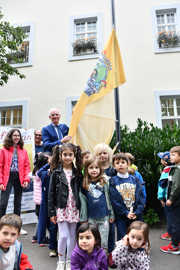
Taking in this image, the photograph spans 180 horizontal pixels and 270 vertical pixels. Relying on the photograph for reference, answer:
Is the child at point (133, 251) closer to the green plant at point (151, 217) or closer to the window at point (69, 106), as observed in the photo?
the green plant at point (151, 217)

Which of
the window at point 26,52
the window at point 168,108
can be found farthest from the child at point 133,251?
the window at point 26,52

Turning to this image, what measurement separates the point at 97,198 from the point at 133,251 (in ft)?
2.72

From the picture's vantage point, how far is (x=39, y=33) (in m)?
8.93

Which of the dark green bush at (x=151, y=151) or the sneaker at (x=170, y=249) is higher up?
the dark green bush at (x=151, y=151)

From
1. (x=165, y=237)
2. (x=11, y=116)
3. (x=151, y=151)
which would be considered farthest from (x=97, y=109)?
(x=11, y=116)

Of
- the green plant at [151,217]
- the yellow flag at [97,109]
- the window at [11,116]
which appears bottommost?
the green plant at [151,217]

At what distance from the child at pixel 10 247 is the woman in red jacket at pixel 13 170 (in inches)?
88.8

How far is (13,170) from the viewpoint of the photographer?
4.31 metres

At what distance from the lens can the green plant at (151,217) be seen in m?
4.60

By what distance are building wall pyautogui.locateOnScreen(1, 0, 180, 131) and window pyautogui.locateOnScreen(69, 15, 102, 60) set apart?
183mm

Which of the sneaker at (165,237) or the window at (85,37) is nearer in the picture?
the sneaker at (165,237)

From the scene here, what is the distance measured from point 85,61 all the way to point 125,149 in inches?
173

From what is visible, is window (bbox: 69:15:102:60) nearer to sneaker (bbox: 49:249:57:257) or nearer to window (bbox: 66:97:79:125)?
window (bbox: 66:97:79:125)

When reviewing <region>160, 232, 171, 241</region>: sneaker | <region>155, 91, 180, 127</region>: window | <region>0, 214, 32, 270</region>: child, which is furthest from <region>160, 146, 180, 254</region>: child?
<region>155, 91, 180, 127</region>: window
